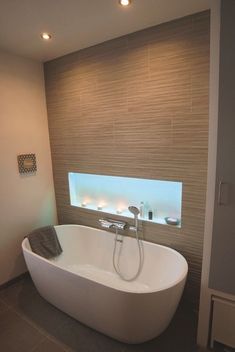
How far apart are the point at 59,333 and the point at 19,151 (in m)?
1.93

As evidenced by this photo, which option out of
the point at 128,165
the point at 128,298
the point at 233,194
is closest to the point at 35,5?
the point at 128,165

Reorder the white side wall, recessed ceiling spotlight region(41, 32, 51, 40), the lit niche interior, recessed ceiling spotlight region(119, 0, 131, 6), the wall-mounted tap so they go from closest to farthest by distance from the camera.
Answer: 1. the white side wall
2. recessed ceiling spotlight region(119, 0, 131, 6)
3. recessed ceiling spotlight region(41, 32, 51, 40)
4. the lit niche interior
5. the wall-mounted tap

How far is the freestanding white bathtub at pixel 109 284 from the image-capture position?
158cm

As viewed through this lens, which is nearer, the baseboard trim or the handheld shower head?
the handheld shower head

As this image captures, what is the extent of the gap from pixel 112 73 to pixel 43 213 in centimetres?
196

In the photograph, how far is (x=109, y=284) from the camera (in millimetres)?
1961

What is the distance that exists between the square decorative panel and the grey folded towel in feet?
2.41

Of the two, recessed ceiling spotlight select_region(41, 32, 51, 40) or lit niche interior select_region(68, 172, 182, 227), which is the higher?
recessed ceiling spotlight select_region(41, 32, 51, 40)

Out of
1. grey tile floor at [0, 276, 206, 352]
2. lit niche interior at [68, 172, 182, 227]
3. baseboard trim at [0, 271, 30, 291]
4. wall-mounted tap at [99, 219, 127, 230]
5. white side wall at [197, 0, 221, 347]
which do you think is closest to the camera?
white side wall at [197, 0, 221, 347]

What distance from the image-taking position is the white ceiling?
5.17 feet

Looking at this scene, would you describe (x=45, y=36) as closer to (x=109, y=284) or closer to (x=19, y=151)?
(x=19, y=151)

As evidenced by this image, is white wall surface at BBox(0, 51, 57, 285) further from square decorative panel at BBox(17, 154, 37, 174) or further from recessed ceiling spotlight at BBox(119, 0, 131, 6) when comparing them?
recessed ceiling spotlight at BBox(119, 0, 131, 6)

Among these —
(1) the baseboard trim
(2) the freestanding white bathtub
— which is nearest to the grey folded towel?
(2) the freestanding white bathtub

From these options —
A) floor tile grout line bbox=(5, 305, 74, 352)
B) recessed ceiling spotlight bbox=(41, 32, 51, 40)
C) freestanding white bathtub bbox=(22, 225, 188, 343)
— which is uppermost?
recessed ceiling spotlight bbox=(41, 32, 51, 40)
